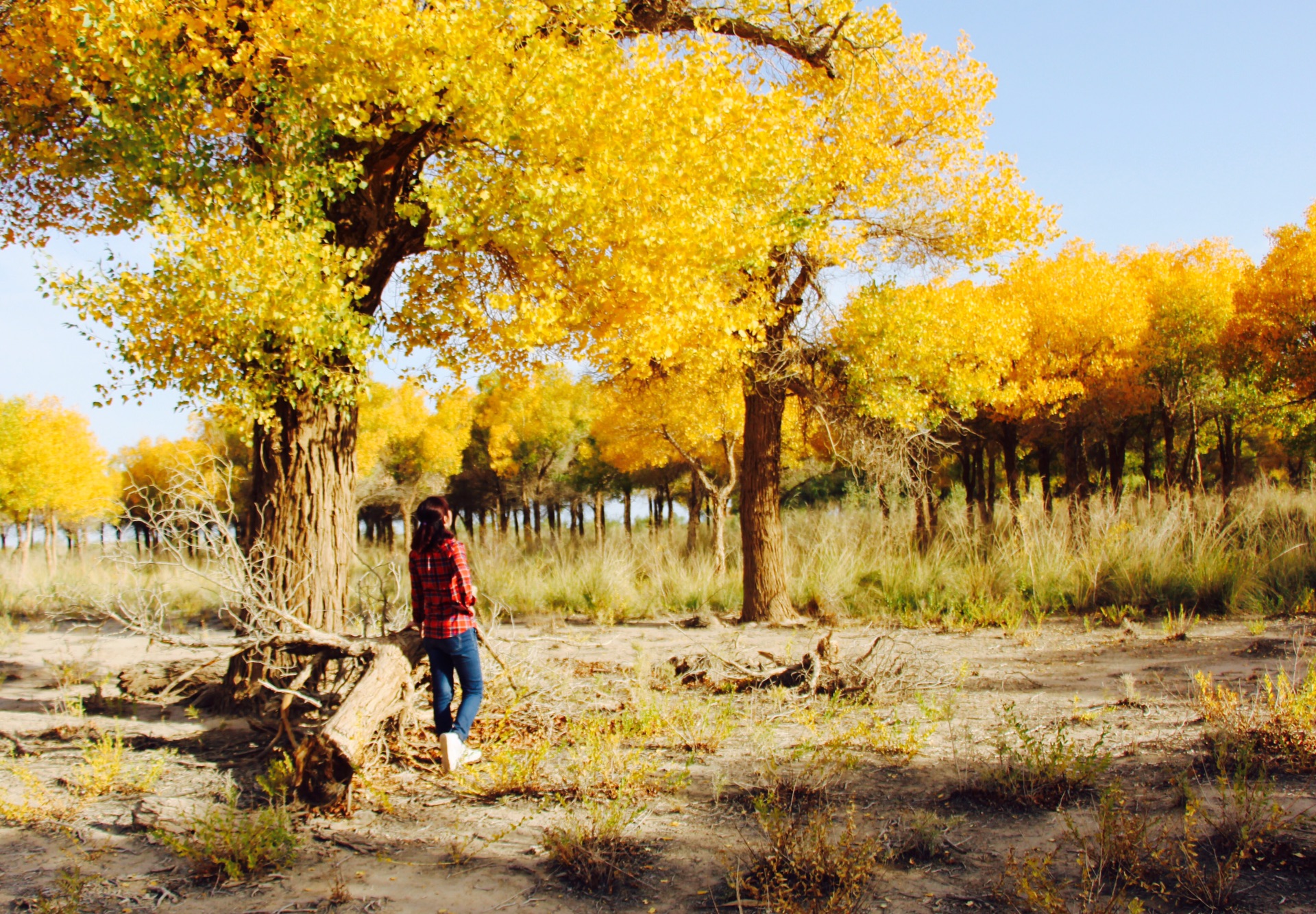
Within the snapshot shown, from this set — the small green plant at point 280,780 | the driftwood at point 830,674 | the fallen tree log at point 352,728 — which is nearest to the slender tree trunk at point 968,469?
the driftwood at point 830,674

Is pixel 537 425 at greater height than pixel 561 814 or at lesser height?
greater

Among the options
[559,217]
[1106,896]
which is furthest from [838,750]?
[559,217]

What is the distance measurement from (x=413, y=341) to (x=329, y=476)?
4.84ft

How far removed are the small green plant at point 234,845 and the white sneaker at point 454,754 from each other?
97cm

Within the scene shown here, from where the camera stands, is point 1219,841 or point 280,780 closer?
point 1219,841

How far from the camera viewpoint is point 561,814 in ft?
12.7

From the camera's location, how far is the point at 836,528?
46.0 ft

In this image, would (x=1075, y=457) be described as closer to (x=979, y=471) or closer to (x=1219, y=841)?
(x=979, y=471)

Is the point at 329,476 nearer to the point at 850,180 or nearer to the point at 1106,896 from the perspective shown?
the point at 1106,896

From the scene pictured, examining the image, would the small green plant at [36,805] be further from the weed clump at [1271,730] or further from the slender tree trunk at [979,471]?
the slender tree trunk at [979,471]

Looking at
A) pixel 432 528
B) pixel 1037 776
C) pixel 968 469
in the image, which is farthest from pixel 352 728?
pixel 968 469

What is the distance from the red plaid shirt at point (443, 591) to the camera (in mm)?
4594

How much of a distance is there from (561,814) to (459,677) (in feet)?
3.74

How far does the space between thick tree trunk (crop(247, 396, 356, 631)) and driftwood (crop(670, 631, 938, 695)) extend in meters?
2.87
